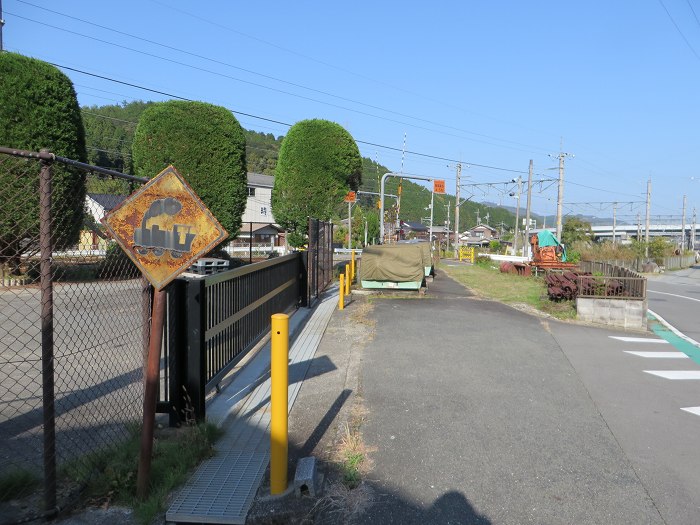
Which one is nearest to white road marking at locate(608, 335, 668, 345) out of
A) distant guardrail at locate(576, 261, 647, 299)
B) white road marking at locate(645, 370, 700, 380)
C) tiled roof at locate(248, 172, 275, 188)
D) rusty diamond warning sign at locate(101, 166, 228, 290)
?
distant guardrail at locate(576, 261, 647, 299)

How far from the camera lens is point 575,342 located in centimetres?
1059

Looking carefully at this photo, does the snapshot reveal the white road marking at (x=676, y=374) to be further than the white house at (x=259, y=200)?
No

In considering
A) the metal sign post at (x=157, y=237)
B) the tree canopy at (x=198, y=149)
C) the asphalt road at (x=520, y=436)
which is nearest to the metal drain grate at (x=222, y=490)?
the metal sign post at (x=157, y=237)

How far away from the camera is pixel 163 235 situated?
12.2ft

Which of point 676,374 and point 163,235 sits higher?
point 163,235

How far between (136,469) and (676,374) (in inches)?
318

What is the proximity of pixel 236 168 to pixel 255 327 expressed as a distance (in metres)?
16.8

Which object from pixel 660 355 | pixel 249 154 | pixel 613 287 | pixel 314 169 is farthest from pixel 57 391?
pixel 249 154

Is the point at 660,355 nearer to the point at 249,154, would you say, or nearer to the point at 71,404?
the point at 71,404

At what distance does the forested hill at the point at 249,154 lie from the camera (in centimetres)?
4744

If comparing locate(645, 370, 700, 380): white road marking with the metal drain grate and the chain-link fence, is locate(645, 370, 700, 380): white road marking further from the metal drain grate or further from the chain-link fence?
the chain-link fence

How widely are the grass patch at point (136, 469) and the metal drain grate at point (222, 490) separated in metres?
0.10

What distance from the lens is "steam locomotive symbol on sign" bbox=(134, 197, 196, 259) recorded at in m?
3.67

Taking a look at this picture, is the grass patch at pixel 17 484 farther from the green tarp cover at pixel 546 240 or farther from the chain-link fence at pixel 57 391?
the green tarp cover at pixel 546 240
